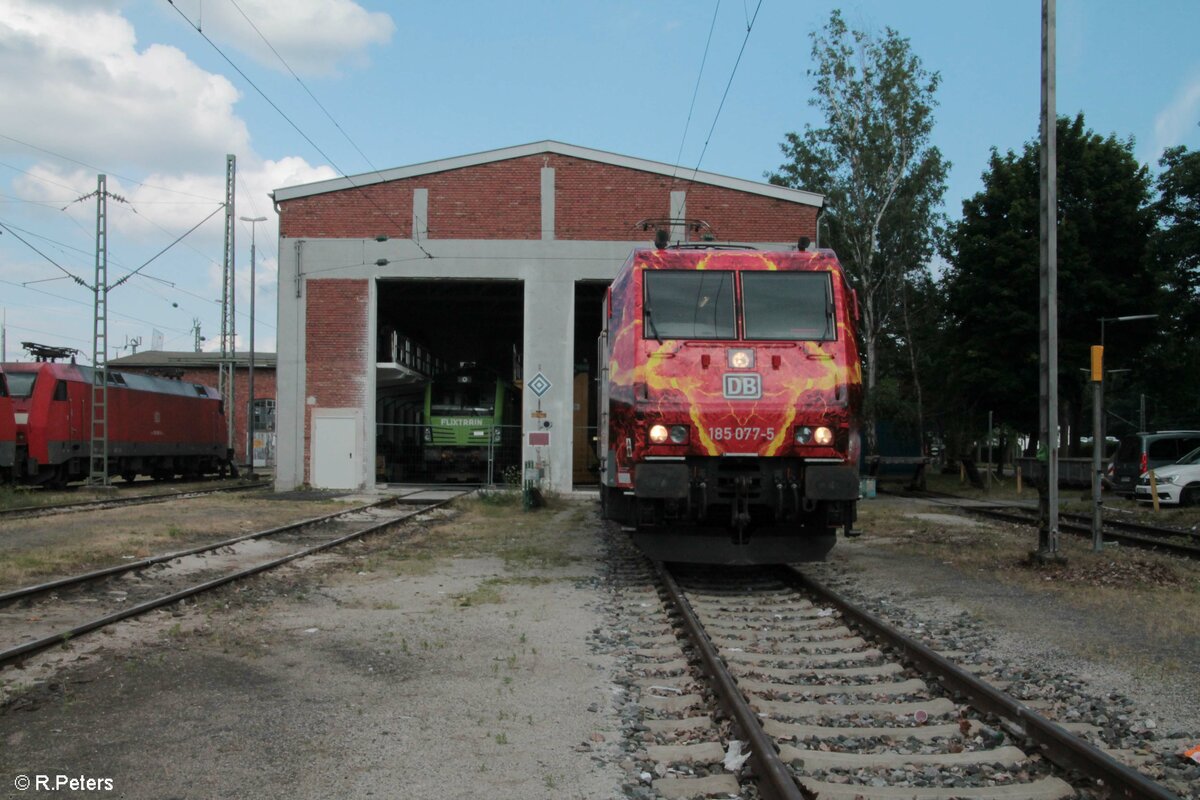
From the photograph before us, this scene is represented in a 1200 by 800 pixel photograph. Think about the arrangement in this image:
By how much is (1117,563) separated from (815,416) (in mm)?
4744

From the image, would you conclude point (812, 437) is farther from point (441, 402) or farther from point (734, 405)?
point (441, 402)

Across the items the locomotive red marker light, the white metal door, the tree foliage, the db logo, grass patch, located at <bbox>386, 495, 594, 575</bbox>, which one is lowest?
grass patch, located at <bbox>386, 495, 594, 575</bbox>

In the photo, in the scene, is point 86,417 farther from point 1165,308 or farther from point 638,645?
point 1165,308

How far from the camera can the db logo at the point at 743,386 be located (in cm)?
944

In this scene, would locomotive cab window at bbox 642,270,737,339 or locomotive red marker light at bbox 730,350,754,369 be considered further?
locomotive cab window at bbox 642,270,737,339

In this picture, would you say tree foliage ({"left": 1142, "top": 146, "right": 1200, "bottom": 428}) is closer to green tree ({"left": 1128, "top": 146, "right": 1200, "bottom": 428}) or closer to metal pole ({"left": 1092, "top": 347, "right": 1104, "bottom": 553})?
green tree ({"left": 1128, "top": 146, "right": 1200, "bottom": 428})

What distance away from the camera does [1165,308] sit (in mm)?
26766

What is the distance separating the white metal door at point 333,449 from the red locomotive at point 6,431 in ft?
22.7

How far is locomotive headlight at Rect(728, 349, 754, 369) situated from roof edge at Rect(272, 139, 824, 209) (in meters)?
17.4

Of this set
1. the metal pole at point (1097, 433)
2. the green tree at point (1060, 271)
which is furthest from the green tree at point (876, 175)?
the metal pole at point (1097, 433)

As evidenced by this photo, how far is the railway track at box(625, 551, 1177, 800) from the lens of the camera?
4.27 metres

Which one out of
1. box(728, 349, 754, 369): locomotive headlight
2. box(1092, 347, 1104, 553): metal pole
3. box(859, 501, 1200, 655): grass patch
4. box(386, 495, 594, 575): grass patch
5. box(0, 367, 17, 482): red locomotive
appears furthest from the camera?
box(0, 367, 17, 482): red locomotive

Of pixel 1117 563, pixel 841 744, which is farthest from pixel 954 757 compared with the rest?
pixel 1117 563

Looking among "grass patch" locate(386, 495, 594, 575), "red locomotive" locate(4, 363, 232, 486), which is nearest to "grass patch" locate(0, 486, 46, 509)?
"red locomotive" locate(4, 363, 232, 486)
